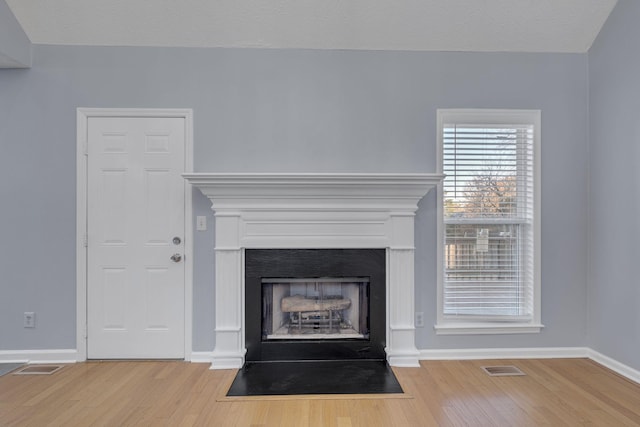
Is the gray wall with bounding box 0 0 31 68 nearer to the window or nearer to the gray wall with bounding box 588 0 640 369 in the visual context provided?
the window

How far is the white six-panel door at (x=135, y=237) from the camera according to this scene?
9.69 feet

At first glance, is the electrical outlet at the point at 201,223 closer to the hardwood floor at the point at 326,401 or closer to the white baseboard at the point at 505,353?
the hardwood floor at the point at 326,401

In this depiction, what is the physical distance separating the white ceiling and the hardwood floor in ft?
8.42

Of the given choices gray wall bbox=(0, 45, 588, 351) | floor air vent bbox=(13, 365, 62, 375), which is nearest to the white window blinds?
gray wall bbox=(0, 45, 588, 351)

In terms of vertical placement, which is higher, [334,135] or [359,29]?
[359,29]

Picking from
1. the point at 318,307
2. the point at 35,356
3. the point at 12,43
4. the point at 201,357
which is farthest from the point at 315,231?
the point at 12,43

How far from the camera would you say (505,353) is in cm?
300

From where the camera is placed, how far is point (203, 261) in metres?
2.96

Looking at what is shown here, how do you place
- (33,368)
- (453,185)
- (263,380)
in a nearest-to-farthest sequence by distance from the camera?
(263,380) < (33,368) < (453,185)

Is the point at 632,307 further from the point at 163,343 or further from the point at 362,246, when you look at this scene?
the point at 163,343

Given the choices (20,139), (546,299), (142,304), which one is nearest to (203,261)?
(142,304)

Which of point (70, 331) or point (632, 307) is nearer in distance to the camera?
point (632, 307)

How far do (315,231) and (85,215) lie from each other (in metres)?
1.87

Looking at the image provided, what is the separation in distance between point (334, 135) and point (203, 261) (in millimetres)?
1482
